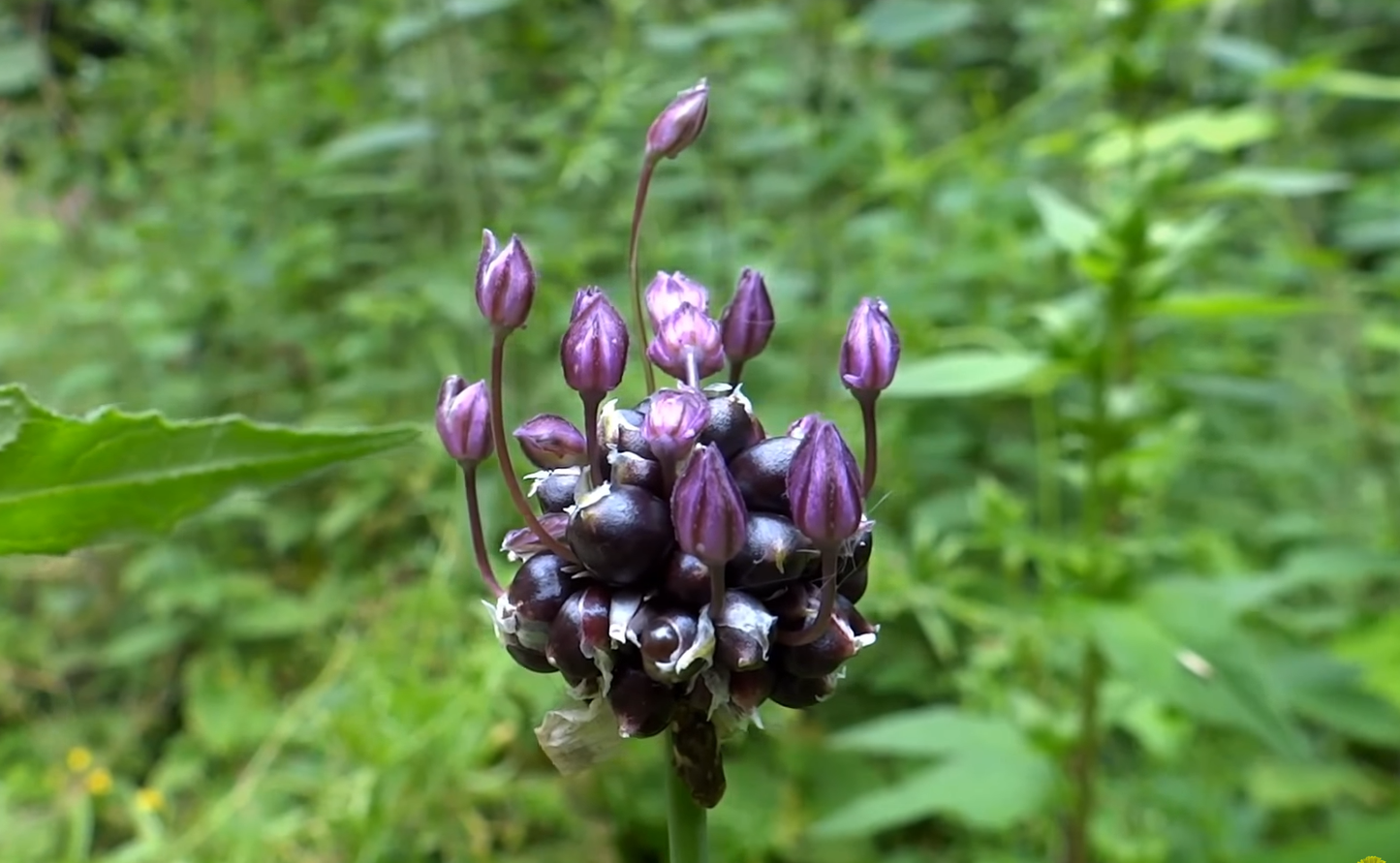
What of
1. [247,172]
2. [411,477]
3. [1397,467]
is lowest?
[1397,467]

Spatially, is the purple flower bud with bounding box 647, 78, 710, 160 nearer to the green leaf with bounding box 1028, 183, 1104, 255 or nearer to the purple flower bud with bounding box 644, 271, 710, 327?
the purple flower bud with bounding box 644, 271, 710, 327

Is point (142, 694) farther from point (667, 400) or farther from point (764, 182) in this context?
point (667, 400)

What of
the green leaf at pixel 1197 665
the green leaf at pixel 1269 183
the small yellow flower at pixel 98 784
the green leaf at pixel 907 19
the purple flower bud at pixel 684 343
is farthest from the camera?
the green leaf at pixel 907 19

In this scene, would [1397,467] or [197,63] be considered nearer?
[1397,467]

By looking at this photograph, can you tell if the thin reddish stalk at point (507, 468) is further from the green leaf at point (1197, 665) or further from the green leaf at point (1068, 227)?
the green leaf at point (1068, 227)

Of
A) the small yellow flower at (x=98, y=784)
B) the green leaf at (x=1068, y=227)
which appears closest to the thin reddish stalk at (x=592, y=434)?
the green leaf at (x=1068, y=227)

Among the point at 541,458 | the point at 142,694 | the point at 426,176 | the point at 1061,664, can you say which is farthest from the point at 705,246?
the point at 541,458
